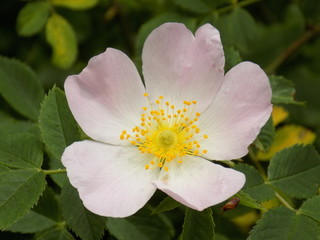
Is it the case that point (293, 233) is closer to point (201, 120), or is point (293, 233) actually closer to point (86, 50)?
point (201, 120)

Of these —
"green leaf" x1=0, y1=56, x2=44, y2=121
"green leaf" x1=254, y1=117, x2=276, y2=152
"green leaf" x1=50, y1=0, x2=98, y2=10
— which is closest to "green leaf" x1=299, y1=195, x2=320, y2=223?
"green leaf" x1=254, y1=117, x2=276, y2=152

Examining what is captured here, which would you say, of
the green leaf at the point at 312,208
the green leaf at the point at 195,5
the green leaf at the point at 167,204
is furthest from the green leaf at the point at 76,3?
the green leaf at the point at 312,208

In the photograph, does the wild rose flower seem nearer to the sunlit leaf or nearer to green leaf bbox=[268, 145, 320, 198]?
green leaf bbox=[268, 145, 320, 198]

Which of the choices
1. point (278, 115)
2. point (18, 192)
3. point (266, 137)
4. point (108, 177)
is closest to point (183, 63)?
point (266, 137)

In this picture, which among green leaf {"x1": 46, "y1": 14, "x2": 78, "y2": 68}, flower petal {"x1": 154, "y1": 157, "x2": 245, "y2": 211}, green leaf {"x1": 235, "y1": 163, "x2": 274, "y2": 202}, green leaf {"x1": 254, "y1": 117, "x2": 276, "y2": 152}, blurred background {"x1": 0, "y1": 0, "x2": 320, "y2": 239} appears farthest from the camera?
green leaf {"x1": 46, "y1": 14, "x2": 78, "y2": 68}

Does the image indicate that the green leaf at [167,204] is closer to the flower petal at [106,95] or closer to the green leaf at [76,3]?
the flower petal at [106,95]
